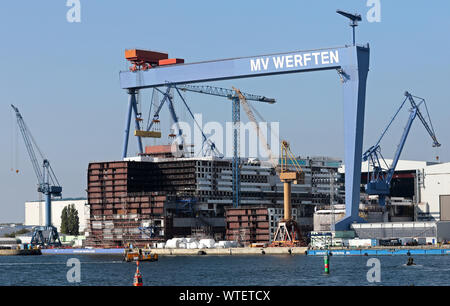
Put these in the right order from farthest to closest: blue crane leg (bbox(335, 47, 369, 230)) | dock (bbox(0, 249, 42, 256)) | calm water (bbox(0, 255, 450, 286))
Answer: dock (bbox(0, 249, 42, 256)) < blue crane leg (bbox(335, 47, 369, 230)) < calm water (bbox(0, 255, 450, 286))

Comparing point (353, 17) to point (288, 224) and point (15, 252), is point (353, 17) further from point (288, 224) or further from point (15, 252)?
point (15, 252)

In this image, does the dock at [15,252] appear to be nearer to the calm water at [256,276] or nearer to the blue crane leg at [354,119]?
the blue crane leg at [354,119]

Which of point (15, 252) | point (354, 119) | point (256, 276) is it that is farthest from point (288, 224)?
point (256, 276)

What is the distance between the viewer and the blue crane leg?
165125 millimetres

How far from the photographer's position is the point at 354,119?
6560 inches

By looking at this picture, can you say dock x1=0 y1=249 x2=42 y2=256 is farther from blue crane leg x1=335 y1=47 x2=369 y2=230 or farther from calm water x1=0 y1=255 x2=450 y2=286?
calm water x1=0 y1=255 x2=450 y2=286

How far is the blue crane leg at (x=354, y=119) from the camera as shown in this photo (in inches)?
6501

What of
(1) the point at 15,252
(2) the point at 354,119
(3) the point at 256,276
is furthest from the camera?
(1) the point at 15,252

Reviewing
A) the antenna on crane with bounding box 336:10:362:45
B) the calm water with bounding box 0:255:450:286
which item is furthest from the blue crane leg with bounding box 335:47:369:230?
the calm water with bounding box 0:255:450:286

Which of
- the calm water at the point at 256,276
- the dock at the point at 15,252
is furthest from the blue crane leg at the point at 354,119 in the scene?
the dock at the point at 15,252

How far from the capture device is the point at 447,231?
174 m
